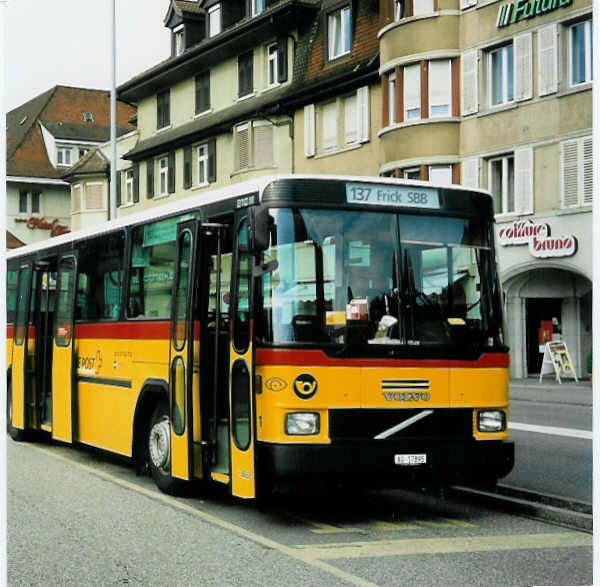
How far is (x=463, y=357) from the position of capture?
353 inches

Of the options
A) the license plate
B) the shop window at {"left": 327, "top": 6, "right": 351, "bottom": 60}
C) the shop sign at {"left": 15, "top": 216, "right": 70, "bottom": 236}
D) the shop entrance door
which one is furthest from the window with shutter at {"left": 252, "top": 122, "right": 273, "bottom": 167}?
the license plate

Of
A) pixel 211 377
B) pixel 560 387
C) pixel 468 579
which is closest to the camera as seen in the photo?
pixel 468 579

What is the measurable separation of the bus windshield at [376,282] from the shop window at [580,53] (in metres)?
19.6

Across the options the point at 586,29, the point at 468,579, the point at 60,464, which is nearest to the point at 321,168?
the point at 586,29

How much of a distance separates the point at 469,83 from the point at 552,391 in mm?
9372

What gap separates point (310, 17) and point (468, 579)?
32.6 meters

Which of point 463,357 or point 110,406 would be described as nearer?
point 463,357

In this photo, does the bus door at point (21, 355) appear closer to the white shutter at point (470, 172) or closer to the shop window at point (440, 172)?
the white shutter at point (470, 172)

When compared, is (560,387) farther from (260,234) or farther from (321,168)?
(260,234)

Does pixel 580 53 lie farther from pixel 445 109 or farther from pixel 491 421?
pixel 491 421

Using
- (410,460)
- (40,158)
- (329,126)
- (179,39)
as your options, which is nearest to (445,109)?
(329,126)

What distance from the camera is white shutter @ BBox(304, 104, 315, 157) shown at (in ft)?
123

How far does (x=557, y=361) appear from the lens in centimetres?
2809

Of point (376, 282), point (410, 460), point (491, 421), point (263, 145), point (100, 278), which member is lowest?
point (410, 460)
